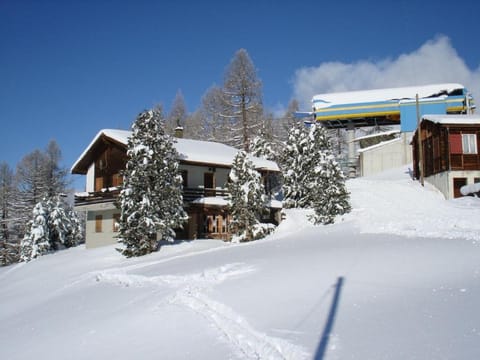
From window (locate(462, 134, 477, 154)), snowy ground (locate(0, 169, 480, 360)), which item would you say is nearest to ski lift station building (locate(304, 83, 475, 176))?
window (locate(462, 134, 477, 154))

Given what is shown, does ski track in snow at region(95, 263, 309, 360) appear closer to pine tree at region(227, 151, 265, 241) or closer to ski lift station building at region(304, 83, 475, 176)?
pine tree at region(227, 151, 265, 241)

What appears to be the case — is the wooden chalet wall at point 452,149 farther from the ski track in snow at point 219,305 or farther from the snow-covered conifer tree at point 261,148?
the ski track in snow at point 219,305

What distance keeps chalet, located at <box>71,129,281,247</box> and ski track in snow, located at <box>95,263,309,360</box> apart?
1033cm

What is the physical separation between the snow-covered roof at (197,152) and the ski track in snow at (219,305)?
11.8 meters

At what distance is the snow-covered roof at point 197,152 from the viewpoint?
90.1 feet

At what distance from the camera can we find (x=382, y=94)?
47.4 m

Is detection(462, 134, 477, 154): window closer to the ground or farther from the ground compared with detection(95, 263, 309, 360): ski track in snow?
farther from the ground

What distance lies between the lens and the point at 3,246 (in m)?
42.8

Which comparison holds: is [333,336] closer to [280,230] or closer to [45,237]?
[280,230]

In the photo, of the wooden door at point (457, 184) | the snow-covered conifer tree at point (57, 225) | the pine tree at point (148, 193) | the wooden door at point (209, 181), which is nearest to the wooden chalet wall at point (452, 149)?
the wooden door at point (457, 184)

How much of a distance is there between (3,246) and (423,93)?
45.5 m

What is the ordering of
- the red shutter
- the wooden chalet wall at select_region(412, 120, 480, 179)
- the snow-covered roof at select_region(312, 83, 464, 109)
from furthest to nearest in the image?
the snow-covered roof at select_region(312, 83, 464, 109) → the red shutter → the wooden chalet wall at select_region(412, 120, 480, 179)

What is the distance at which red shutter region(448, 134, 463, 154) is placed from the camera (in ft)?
90.6

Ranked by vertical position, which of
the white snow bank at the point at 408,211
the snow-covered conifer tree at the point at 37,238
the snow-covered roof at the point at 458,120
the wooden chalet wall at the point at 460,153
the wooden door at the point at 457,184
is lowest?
the snow-covered conifer tree at the point at 37,238
